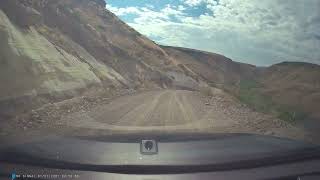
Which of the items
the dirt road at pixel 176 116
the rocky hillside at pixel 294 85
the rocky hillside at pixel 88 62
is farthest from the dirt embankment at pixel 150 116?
the rocky hillside at pixel 294 85

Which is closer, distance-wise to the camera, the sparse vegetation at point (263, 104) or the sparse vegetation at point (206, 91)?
the sparse vegetation at point (206, 91)

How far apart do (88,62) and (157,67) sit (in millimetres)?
726

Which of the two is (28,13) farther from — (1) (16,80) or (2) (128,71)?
(2) (128,71)

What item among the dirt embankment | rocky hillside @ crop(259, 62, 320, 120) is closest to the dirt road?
the dirt embankment

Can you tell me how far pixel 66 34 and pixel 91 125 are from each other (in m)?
0.95

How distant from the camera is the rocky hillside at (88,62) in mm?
5281

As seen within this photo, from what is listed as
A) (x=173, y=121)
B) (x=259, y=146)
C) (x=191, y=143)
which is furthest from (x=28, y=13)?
(x=259, y=146)

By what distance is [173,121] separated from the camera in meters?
5.23

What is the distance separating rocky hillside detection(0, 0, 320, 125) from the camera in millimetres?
5281

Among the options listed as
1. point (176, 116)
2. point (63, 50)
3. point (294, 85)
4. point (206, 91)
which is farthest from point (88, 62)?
point (294, 85)

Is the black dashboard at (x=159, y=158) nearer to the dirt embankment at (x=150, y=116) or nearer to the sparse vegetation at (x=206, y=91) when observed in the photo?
the dirt embankment at (x=150, y=116)

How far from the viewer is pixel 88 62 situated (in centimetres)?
549

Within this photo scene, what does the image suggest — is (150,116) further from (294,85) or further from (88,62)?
(294,85)

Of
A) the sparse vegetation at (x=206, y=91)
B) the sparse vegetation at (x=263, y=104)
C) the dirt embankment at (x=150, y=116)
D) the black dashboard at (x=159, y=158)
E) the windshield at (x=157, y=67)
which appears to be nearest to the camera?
the black dashboard at (x=159, y=158)
